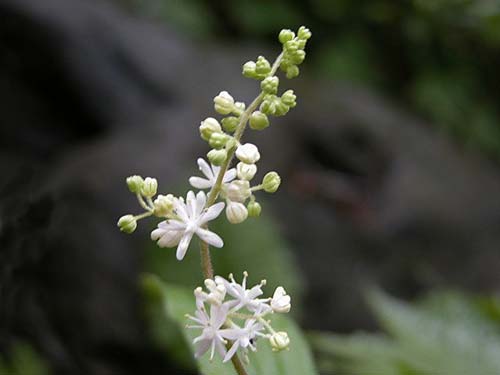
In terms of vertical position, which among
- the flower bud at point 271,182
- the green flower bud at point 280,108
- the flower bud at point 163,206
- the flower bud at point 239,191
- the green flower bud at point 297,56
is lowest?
the flower bud at point 163,206

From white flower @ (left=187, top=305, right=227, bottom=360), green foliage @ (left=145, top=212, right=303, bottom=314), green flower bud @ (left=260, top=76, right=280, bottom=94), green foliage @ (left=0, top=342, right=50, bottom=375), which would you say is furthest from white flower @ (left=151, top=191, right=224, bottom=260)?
green foliage @ (left=145, top=212, right=303, bottom=314)

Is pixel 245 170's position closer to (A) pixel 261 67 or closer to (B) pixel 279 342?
(A) pixel 261 67

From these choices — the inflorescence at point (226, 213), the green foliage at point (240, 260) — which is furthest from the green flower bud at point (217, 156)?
the green foliage at point (240, 260)

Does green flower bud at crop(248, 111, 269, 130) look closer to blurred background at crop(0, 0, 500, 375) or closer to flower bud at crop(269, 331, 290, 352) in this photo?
flower bud at crop(269, 331, 290, 352)

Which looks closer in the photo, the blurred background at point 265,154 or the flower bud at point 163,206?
the flower bud at point 163,206

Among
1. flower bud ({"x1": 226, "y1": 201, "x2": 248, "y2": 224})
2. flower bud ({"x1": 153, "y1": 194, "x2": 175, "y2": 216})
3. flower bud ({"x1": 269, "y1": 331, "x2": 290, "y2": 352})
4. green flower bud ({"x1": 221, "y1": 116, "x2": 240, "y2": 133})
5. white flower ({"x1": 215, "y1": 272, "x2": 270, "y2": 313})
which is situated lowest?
flower bud ({"x1": 269, "y1": 331, "x2": 290, "y2": 352})

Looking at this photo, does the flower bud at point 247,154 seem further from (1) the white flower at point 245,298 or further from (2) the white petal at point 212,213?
(1) the white flower at point 245,298

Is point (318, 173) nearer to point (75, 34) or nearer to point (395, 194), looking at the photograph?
point (395, 194)
